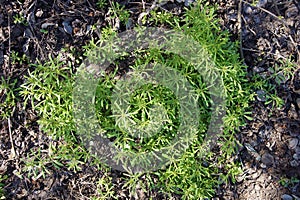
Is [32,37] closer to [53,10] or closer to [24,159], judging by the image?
[53,10]

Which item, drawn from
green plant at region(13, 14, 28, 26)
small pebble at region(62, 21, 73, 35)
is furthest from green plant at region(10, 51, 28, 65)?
small pebble at region(62, 21, 73, 35)

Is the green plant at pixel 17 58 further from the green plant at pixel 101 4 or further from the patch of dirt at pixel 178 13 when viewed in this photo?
the green plant at pixel 101 4

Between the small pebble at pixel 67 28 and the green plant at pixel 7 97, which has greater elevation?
the small pebble at pixel 67 28

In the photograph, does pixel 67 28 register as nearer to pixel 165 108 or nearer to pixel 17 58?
pixel 17 58

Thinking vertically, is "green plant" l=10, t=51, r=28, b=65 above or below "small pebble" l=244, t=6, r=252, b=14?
below

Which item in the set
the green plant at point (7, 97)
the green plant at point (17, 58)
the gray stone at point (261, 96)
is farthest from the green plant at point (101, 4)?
the gray stone at point (261, 96)

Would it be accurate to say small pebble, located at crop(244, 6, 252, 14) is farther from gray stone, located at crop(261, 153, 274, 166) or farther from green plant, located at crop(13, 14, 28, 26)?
green plant, located at crop(13, 14, 28, 26)

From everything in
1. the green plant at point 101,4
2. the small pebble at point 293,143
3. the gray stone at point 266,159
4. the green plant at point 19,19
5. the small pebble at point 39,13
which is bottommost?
the gray stone at point 266,159

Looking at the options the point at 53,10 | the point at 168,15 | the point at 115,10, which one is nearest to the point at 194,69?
the point at 168,15

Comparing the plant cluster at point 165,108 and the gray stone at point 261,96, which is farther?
the gray stone at point 261,96
